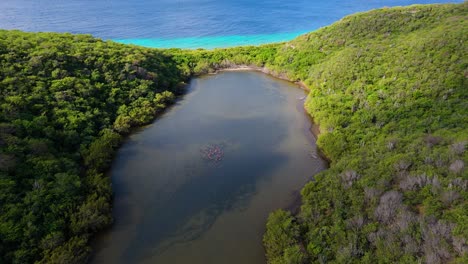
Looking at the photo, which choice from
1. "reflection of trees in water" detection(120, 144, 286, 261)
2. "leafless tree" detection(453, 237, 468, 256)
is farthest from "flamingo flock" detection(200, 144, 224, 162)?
"leafless tree" detection(453, 237, 468, 256)

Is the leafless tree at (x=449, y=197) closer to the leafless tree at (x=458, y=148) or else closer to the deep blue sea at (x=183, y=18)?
the leafless tree at (x=458, y=148)

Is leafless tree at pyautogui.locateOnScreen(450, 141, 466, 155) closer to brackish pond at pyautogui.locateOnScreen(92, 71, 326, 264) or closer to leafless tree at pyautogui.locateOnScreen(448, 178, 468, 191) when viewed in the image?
leafless tree at pyautogui.locateOnScreen(448, 178, 468, 191)

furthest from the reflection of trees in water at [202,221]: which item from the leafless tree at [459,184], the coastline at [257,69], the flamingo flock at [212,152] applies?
the coastline at [257,69]

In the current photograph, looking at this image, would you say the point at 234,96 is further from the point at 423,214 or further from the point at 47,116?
the point at 423,214

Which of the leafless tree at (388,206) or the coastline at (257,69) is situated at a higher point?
the coastline at (257,69)

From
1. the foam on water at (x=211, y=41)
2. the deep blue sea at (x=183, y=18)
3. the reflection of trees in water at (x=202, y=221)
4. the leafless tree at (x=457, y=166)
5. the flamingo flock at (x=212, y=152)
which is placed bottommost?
the reflection of trees in water at (x=202, y=221)

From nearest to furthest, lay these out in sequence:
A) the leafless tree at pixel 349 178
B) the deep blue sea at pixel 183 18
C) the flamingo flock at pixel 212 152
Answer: the leafless tree at pixel 349 178, the flamingo flock at pixel 212 152, the deep blue sea at pixel 183 18

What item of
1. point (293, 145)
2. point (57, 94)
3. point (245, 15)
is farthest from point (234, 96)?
point (245, 15)
